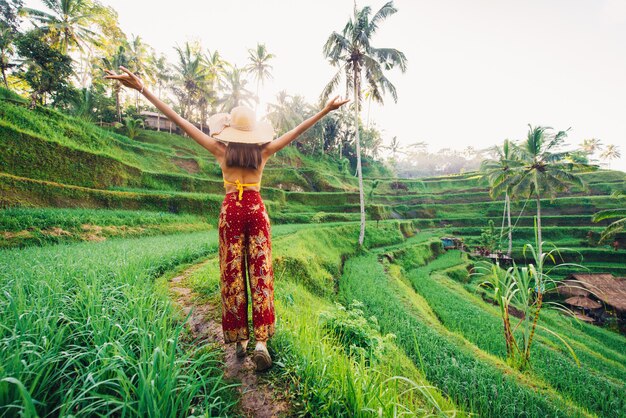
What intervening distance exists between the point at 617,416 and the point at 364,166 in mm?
38953

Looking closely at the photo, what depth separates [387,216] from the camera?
25.5m

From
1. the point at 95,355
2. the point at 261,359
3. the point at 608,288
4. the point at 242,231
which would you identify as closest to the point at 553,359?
the point at 261,359

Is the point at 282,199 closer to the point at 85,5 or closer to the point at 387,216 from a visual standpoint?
the point at 387,216

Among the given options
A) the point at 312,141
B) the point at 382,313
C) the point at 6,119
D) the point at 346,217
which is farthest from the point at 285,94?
the point at 382,313

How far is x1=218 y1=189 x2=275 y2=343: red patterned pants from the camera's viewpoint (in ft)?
6.59

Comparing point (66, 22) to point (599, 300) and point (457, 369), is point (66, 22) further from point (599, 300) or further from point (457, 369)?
point (599, 300)

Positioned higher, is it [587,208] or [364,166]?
[364,166]

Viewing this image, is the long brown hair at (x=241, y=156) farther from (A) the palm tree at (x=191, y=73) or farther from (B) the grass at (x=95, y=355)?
(A) the palm tree at (x=191, y=73)

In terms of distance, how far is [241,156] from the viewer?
2109 mm

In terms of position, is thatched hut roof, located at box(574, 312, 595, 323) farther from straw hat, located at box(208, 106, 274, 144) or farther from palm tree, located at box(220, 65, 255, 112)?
palm tree, located at box(220, 65, 255, 112)

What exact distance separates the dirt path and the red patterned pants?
0.21m

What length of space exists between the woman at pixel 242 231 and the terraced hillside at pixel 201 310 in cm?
34

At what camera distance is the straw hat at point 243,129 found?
2.10m

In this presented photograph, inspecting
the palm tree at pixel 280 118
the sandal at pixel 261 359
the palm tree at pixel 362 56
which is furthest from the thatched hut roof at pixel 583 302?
the palm tree at pixel 280 118
